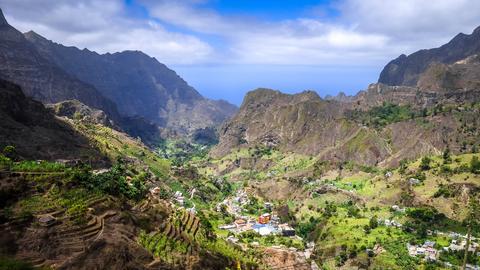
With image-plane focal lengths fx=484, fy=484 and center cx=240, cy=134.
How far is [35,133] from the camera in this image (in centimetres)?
11675

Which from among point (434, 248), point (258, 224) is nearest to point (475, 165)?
point (434, 248)

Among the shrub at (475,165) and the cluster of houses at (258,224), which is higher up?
the shrub at (475,165)

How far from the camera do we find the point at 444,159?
141 metres

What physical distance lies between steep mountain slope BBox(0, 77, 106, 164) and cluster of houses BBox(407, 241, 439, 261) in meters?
77.1

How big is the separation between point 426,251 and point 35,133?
3598 inches

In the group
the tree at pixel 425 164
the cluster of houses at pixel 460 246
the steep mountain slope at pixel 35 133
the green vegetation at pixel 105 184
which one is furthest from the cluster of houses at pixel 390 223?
the steep mountain slope at pixel 35 133

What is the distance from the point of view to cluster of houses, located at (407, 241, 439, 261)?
91.5 m

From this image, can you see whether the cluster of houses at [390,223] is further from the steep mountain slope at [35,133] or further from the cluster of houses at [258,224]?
the steep mountain slope at [35,133]

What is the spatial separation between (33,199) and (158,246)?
15.0m

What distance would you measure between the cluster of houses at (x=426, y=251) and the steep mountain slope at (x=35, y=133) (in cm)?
7712

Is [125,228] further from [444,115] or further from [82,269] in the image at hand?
[444,115]

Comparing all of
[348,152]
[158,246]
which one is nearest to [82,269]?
[158,246]

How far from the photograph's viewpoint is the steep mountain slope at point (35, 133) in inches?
4193

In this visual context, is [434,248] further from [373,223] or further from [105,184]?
[105,184]
